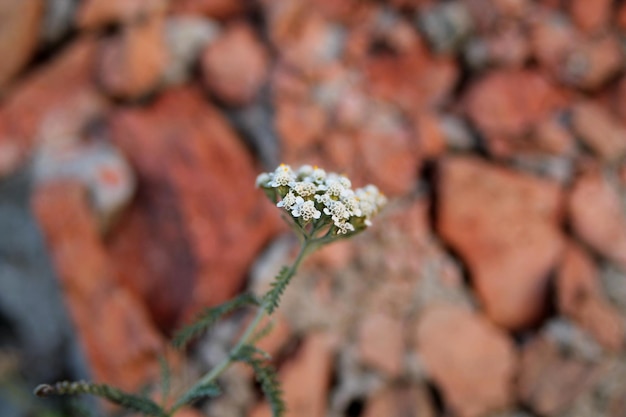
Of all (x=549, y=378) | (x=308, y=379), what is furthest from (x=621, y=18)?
(x=308, y=379)

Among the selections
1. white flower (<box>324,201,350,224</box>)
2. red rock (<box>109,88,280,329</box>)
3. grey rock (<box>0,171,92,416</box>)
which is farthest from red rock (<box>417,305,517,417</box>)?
grey rock (<box>0,171,92,416</box>)

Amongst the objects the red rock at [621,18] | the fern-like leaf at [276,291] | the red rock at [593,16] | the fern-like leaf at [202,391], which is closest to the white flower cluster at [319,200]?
the fern-like leaf at [276,291]

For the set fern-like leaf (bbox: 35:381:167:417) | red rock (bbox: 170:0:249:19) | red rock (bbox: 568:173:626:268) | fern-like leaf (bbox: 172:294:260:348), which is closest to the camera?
fern-like leaf (bbox: 35:381:167:417)

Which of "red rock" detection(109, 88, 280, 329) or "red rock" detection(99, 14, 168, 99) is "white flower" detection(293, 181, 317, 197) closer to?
"red rock" detection(109, 88, 280, 329)

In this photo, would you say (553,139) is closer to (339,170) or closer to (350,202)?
(339,170)

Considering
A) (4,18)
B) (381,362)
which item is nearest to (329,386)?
(381,362)

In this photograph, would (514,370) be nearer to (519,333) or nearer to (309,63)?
(519,333)

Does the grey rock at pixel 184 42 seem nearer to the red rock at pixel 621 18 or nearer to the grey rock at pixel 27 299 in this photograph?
the grey rock at pixel 27 299
